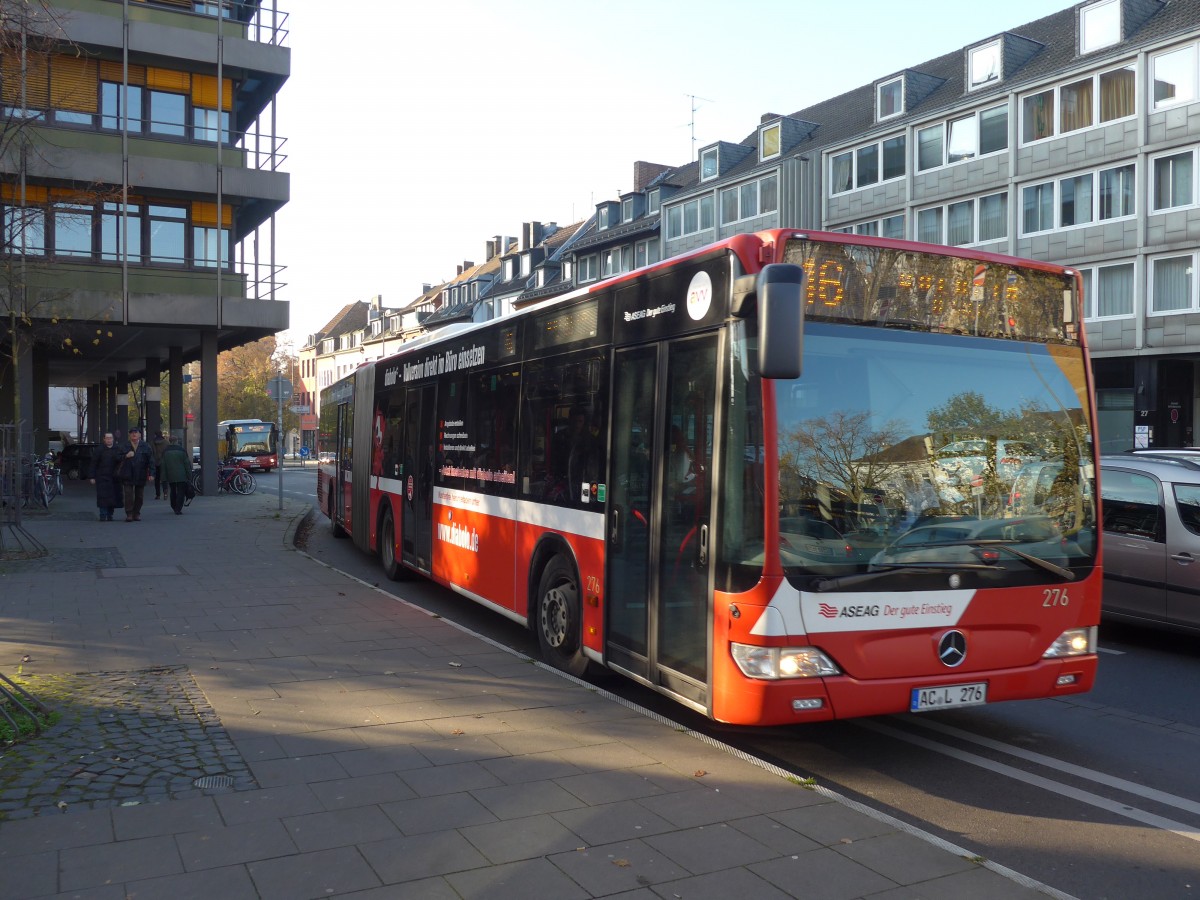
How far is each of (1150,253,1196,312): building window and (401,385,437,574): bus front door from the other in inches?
988

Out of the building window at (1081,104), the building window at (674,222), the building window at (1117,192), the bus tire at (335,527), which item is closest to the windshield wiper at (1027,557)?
the bus tire at (335,527)

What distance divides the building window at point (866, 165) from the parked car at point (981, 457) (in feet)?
113

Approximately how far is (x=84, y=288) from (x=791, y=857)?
1091 inches

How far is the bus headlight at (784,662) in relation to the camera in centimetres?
527

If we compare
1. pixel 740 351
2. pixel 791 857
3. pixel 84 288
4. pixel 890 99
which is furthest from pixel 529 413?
pixel 890 99

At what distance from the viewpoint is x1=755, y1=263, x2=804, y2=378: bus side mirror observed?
193 inches

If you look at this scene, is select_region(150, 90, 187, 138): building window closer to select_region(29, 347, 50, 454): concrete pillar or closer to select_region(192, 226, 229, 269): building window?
select_region(192, 226, 229, 269): building window

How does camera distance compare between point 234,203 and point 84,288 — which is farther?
point 234,203

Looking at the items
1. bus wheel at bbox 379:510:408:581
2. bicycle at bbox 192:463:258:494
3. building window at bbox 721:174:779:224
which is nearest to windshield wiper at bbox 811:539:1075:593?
bus wheel at bbox 379:510:408:581

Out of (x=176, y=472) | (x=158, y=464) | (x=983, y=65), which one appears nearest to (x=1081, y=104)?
(x=983, y=65)

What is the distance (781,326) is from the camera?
4.92m

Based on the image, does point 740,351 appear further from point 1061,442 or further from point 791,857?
point 791,857

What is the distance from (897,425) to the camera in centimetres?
550

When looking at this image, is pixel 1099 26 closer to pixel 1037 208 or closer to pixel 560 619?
pixel 1037 208
